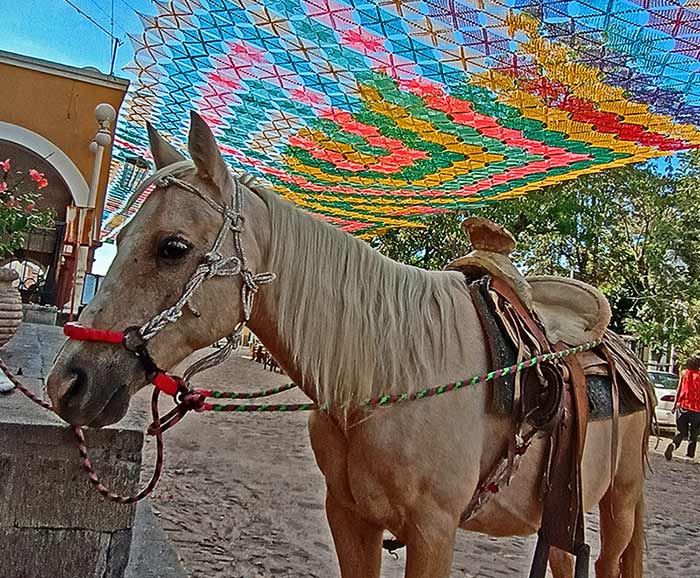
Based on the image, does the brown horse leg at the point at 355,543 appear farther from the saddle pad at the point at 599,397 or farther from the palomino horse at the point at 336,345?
the saddle pad at the point at 599,397

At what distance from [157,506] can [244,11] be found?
156 inches

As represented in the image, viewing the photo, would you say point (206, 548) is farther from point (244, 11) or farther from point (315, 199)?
point (315, 199)

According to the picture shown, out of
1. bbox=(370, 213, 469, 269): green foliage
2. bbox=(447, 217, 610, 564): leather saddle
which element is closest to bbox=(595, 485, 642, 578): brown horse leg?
bbox=(447, 217, 610, 564): leather saddle

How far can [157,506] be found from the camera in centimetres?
448

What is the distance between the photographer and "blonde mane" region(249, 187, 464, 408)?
1.64 meters

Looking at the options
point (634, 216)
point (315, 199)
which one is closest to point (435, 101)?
point (315, 199)

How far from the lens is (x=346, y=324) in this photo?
1.68 meters

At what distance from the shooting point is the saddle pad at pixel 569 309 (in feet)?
7.64

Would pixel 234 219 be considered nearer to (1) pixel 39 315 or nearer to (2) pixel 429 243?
(1) pixel 39 315

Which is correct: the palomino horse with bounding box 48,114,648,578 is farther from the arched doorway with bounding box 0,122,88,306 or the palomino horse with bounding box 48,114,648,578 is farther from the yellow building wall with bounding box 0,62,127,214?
the yellow building wall with bounding box 0,62,127,214

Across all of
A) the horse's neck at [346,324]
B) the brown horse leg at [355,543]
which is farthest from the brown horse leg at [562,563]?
the horse's neck at [346,324]

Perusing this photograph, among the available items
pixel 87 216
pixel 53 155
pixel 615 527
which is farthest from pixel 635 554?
pixel 53 155

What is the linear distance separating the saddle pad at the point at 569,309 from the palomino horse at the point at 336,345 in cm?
50

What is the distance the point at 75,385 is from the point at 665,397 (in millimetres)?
13972
